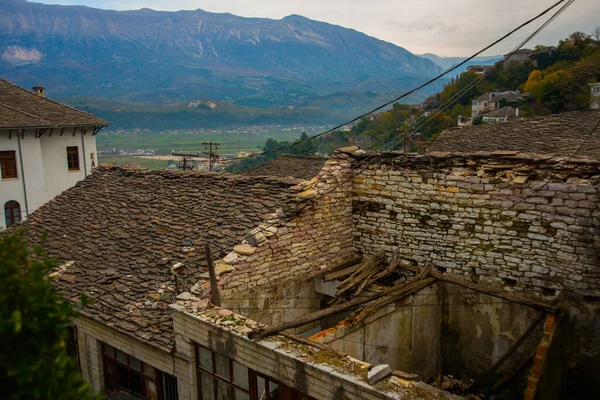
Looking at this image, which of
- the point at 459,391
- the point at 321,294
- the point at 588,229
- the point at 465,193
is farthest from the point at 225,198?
the point at 588,229

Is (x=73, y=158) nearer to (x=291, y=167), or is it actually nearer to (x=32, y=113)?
(x=32, y=113)

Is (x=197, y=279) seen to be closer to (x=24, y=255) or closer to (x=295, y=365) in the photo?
(x=295, y=365)

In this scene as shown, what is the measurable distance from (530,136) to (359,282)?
8988mm

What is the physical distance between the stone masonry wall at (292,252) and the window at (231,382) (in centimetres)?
126

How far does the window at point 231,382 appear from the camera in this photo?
8.19 m

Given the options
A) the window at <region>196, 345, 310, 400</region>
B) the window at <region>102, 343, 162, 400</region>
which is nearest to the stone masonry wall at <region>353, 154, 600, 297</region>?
the window at <region>196, 345, 310, 400</region>

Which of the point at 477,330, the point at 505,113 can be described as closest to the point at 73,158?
the point at 477,330

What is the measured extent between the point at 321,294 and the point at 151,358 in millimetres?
4106

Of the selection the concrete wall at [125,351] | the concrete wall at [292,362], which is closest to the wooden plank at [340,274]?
the concrete wall at [292,362]

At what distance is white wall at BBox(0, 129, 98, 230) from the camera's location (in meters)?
32.1

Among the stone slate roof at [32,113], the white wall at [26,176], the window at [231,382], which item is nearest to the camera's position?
the window at [231,382]

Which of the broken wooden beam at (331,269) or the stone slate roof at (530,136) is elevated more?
the stone slate roof at (530,136)

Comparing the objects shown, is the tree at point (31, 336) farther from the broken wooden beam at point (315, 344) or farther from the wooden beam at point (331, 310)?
the broken wooden beam at point (315, 344)

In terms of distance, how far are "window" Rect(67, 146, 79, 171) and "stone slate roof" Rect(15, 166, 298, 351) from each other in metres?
21.9
